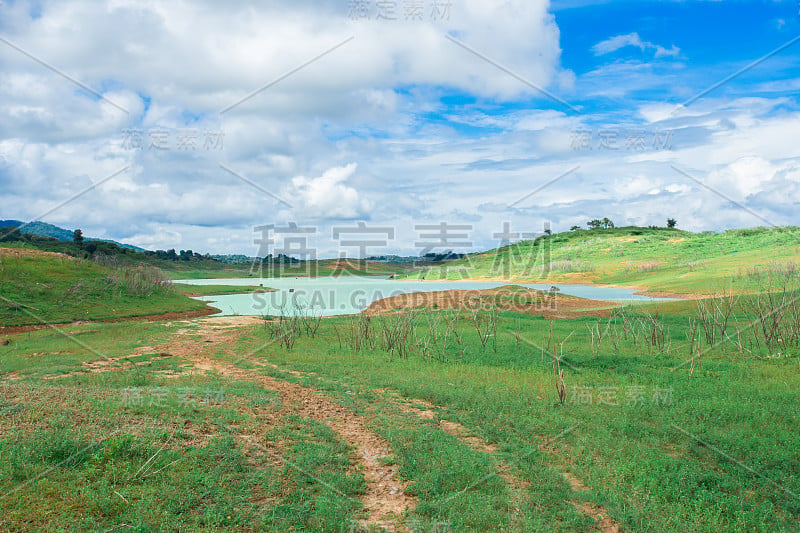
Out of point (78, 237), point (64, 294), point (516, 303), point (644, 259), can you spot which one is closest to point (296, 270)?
point (78, 237)

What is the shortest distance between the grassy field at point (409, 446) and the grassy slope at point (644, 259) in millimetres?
26011

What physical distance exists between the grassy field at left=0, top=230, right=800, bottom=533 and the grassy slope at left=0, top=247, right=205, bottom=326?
14746 millimetres

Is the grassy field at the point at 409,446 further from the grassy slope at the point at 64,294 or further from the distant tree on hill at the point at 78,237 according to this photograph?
the distant tree on hill at the point at 78,237

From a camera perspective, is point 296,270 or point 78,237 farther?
point 296,270

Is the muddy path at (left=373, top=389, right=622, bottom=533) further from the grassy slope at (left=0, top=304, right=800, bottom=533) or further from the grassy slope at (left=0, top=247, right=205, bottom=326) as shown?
the grassy slope at (left=0, top=247, right=205, bottom=326)

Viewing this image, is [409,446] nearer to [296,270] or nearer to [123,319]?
[123,319]

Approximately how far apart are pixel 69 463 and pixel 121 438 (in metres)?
0.51

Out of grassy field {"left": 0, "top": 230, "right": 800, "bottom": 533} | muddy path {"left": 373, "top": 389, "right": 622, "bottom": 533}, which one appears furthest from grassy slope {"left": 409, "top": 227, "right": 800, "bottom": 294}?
muddy path {"left": 373, "top": 389, "right": 622, "bottom": 533}

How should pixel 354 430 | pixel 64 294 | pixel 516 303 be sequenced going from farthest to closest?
1. pixel 516 303
2. pixel 64 294
3. pixel 354 430

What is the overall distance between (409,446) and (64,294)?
29056 millimetres

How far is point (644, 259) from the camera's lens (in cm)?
5947

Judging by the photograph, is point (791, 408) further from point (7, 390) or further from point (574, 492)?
point (7, 390)

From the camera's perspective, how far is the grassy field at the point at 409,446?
4543 mm

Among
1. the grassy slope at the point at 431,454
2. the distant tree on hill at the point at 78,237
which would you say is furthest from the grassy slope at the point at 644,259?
the distant tree on hill at the point at 78,237
